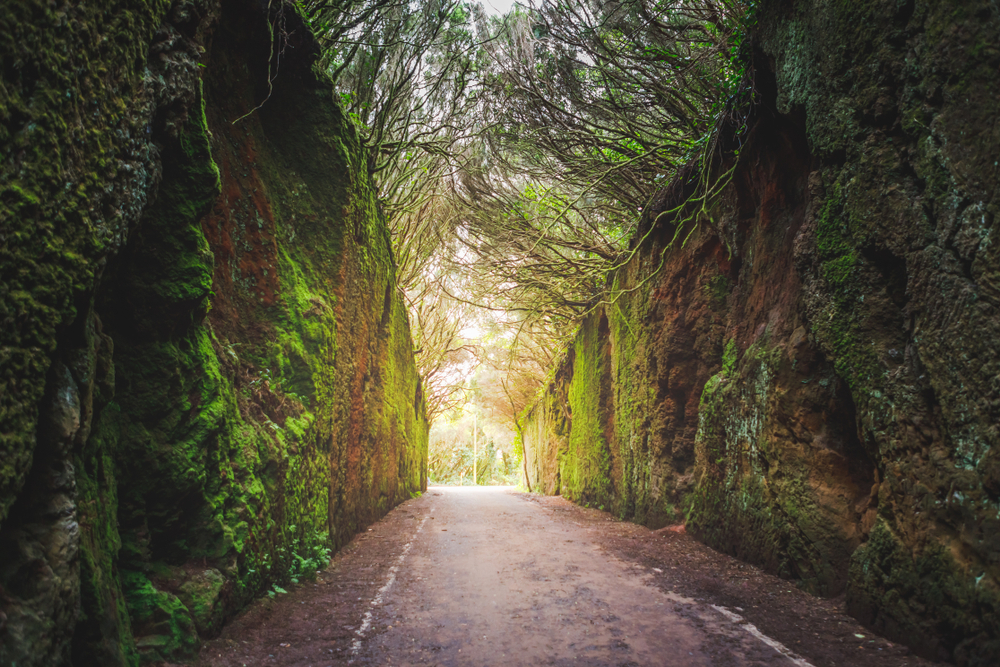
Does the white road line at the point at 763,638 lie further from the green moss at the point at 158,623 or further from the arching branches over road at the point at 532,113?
the arching branches over road at the point at 532,113

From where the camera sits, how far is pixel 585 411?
13.8 meters

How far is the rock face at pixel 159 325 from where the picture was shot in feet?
6.23

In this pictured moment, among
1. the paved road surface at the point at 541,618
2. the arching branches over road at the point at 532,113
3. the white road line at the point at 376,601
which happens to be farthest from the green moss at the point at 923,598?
the arching branches over road at the point at 532,113

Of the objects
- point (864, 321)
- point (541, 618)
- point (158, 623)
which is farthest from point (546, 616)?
point (864, 321)

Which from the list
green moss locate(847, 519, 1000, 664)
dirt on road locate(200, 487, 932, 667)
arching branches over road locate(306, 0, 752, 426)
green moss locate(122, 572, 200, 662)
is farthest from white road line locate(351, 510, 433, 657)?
arching branches over road locate(306, 0, 752, 426)

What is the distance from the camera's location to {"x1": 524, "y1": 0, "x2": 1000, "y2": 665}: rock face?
294 centimetres

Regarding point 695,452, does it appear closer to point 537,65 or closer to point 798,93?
point 798,93

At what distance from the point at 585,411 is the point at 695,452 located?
6605 millimetres

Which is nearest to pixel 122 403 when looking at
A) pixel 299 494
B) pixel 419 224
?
pixel 299 494

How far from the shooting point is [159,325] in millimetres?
3316

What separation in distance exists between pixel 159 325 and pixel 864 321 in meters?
5.15

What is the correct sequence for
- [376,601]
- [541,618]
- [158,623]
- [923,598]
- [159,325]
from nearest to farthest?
1. [158,623]
2. [923,598]
3. [159,325]
4. [541,618]
5. [376,601]

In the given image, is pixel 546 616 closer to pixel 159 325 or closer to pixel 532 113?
pixel 159 325

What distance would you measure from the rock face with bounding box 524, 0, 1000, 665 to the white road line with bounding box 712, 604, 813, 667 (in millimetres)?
759
